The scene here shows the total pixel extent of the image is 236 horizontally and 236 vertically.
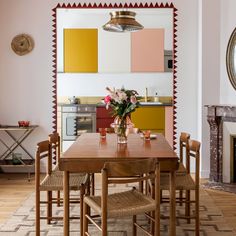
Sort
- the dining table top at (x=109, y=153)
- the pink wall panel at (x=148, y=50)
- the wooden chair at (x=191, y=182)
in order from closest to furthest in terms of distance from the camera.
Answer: the dining table top at (x=109, y=153)
the wooden chair at (x=191, y=182)
the pink wall panel at (x=148, y=50)

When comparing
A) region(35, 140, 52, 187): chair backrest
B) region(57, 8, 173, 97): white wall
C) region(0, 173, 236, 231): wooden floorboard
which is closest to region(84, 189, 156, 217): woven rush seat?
region(35, 140, 52, 187): chair backrest

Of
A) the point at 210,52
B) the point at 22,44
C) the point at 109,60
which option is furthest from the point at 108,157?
the point at 109,60

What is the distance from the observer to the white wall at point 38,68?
256 inches

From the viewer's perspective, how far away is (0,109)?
663cm

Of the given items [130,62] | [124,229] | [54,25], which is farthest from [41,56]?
[124,229]

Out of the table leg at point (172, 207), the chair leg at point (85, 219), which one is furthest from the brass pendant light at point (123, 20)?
the chair leg at point (85, 219)

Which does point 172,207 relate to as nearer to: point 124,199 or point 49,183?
point 124,199

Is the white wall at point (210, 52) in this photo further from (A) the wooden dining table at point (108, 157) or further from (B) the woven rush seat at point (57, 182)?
(B) the woven rush seat at point (57, 182)

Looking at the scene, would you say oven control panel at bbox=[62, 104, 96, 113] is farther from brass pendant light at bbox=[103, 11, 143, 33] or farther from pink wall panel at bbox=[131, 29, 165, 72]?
brass pendant light at bbox=[103, 11, 143, 33]

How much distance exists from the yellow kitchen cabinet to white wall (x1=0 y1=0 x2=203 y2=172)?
1.63 meters

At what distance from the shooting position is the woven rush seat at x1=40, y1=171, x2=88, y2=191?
3.73 m

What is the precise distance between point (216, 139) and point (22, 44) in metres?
2.96

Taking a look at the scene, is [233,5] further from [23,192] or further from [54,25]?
[23,192]

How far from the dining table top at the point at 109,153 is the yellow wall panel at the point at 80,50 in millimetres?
4428
